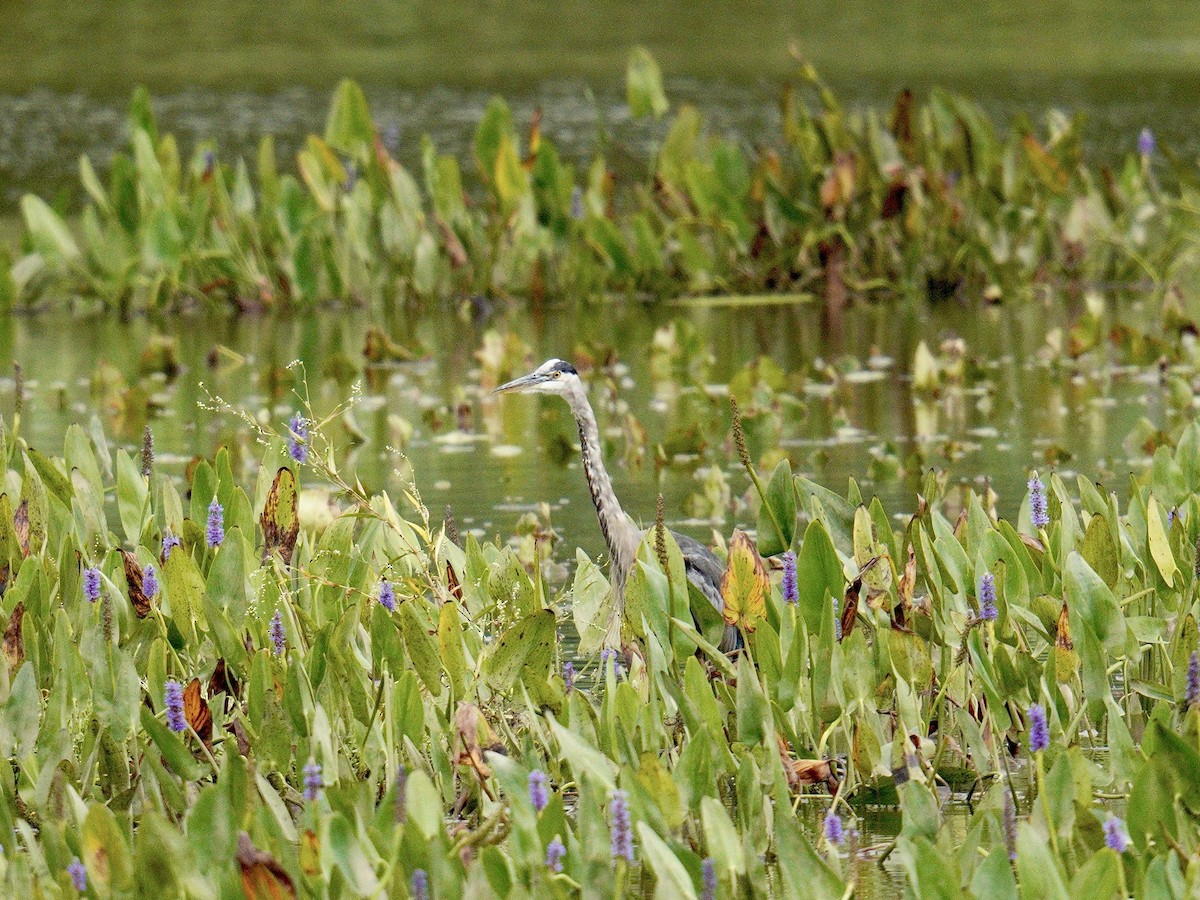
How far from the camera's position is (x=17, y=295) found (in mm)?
13305

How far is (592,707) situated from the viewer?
15.1ft

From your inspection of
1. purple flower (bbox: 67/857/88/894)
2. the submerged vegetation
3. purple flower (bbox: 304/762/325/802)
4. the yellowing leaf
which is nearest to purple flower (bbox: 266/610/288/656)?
A: purple flower (bbox: 304/762/325/802)

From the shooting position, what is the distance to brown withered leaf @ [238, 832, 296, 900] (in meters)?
3.60

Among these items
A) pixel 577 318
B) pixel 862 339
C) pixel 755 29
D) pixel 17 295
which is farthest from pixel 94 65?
pixel 862 339

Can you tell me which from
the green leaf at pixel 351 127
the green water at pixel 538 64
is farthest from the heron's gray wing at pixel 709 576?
the green water at pixel 538 64

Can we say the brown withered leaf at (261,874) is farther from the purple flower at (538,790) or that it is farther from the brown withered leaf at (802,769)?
the brown withered leaf at (802,769)

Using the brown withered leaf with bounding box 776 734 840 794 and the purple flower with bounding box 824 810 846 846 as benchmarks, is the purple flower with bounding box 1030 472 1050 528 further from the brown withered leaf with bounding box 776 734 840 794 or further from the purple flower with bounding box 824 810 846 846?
the purple flower with bounding box 824 810 846 846

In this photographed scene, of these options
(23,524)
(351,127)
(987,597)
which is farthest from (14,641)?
(351,127)

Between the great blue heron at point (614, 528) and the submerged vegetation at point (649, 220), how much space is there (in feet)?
21.4

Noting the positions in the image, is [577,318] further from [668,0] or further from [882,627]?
[668,0]

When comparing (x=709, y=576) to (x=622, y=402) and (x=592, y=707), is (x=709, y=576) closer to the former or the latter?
(x=592, y=707)

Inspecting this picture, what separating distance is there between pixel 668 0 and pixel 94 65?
8585 millimetres

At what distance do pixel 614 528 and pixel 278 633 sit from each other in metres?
1.19

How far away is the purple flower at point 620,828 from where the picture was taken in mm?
3699
